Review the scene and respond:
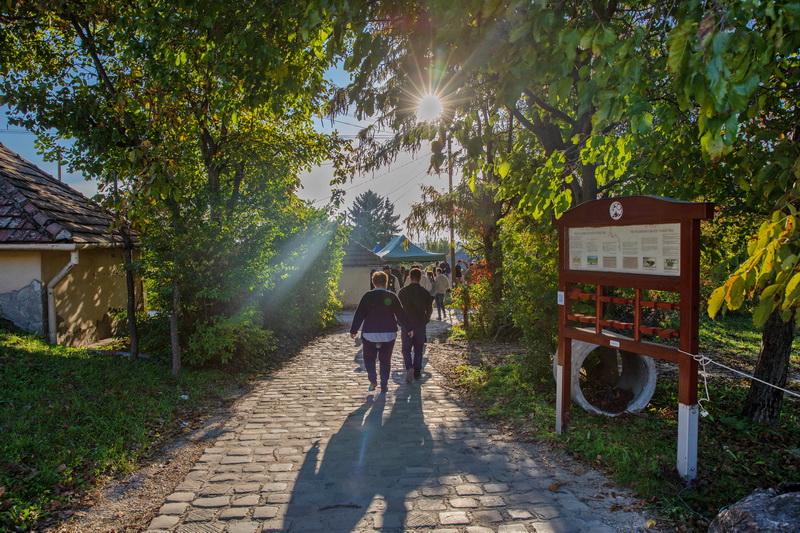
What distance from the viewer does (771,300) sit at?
2551mm

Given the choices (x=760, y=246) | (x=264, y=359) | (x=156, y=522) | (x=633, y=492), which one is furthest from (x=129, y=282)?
(x=760, y=246)

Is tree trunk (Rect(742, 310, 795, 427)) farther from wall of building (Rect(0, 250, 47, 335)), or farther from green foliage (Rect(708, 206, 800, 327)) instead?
wall of building (Rect(0, 250, 47, 335))

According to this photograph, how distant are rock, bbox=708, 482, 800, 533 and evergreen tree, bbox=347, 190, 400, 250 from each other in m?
71.9

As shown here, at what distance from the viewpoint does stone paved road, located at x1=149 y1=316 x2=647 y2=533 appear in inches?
148

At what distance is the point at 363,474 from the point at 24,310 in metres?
8.10

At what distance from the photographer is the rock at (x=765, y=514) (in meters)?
2.90

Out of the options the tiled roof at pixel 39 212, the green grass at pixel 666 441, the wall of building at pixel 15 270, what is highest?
the tiled roof at pixel 39 212

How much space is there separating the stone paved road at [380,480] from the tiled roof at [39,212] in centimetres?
507

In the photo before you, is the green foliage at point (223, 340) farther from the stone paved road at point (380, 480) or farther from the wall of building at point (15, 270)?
the wall of building at point (15, 270)

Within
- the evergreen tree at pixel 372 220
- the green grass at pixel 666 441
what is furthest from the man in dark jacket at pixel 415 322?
the evergreen tree at pixel 372 220

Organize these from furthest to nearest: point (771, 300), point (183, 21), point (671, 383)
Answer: point (671, 383) → point (183, 21) → point (771, 300)

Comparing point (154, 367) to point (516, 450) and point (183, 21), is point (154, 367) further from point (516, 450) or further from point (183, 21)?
point (516, 450)

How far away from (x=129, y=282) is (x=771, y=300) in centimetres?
854

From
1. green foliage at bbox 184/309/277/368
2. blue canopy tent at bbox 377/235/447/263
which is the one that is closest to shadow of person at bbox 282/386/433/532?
green foliage at bbox 184/309/277/368
